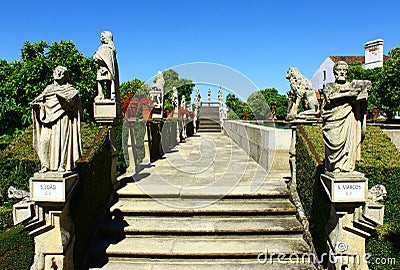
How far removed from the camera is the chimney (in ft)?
166

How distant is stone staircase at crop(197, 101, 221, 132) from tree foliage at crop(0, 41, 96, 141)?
61.7 feet

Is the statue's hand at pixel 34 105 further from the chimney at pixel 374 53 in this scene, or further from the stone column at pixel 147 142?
the chimney at pixel 374 53

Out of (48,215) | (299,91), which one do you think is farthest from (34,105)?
(299,91)

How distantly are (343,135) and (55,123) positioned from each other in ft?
11.7

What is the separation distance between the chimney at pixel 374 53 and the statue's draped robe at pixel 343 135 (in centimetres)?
5293

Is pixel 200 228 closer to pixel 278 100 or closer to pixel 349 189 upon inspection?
pixel 349 189

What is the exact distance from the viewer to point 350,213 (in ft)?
13.6

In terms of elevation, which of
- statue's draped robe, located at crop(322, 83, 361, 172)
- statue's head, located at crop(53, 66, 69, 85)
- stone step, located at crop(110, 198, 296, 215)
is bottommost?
stone step, located at crop(110, 198, 296, 215)

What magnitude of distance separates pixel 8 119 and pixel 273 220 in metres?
13.0

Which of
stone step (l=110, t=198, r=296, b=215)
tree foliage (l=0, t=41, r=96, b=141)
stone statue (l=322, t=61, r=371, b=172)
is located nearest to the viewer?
stone statue (l=322, t=61, r=371, b=172)

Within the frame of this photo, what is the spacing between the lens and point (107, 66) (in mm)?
6453

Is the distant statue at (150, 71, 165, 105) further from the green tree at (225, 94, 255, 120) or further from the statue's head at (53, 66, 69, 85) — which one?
the green tree at (225, 94, 255, 120)

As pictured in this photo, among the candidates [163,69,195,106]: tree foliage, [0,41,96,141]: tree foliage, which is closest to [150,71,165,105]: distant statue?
[163,69,195,106]: tree foliage

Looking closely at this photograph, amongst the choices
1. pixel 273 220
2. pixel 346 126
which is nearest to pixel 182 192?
pixel 273 220
